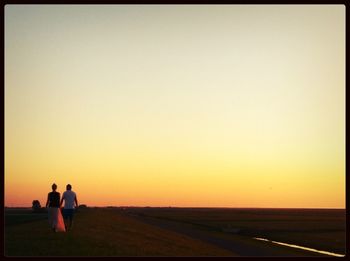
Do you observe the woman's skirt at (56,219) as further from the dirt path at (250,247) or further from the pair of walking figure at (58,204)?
the dirt path at (250,247)

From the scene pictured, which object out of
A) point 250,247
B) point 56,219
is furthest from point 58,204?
point 250,247

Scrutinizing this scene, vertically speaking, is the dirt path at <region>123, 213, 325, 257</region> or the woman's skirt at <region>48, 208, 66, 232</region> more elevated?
the woman's skirt at <region>48, 208, 66, 232</region>

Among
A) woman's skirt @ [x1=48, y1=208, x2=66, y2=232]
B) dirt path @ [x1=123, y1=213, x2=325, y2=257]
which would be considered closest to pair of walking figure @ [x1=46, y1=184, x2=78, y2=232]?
woman's skirt @ [x1=48, y1=208, x2=66, y2=232]

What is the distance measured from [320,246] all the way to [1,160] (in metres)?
36.4

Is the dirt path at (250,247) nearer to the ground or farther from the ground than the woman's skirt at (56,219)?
nearer to the ground

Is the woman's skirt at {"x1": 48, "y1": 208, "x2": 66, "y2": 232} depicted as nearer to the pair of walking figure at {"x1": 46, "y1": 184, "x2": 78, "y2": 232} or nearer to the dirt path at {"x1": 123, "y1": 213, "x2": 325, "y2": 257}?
the pair of walking figure at {"x1": 46, "y1": 184, "x2": 78, "y2": 232}

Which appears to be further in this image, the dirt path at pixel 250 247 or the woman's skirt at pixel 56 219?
the dirt path at pixel 250 247

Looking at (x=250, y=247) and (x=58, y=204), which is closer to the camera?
(x=58, y=204)

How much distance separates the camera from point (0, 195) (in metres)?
18.5

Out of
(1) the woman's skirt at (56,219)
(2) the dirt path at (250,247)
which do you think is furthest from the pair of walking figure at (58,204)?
(2) the dirt path at (250,247)

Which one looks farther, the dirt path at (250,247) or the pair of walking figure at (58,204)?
the dirt path at (250,247)

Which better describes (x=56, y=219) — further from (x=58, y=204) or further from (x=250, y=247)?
(x=250, y=247)
